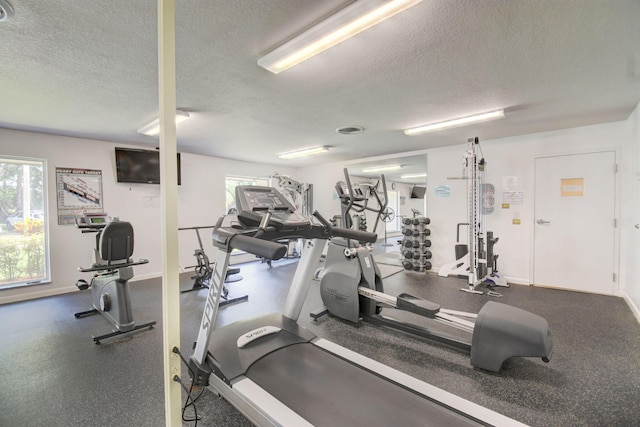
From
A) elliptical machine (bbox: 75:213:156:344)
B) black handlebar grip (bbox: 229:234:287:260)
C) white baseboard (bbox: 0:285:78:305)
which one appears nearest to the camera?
black handlebar grip (bbox: 229:234:287:260)

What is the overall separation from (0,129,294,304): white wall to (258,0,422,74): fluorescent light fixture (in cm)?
411

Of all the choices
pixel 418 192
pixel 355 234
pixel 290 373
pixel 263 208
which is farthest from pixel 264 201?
pixel 418 192

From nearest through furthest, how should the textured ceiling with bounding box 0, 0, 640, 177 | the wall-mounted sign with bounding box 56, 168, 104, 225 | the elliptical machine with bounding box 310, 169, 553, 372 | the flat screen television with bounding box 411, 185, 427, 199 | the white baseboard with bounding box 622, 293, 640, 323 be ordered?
the textured ceiling with bounding box 0, 0, 640, 177, the elliptical machine with bounding box 310, 169, 553, 372, the white baseboard with bounding box 622, 293, 640, 323, the wall-mounted sign with bounding box 56, 168, 104, 225, the flat screen television with bounding box 411, 185, 427, 199

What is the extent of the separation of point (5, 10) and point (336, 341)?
3286 mm

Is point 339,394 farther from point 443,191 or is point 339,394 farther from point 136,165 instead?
point 136,165

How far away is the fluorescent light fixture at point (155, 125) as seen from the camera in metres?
3.25

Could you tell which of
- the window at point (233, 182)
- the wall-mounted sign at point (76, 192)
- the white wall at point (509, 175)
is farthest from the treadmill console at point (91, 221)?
the white wall at point (509, 175)

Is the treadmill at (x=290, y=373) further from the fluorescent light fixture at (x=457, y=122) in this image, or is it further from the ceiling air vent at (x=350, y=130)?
the fluorescent light fixture at (x=457, y=122)

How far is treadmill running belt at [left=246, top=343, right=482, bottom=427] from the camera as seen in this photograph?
1.43 metres

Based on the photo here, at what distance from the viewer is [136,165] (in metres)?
4.86

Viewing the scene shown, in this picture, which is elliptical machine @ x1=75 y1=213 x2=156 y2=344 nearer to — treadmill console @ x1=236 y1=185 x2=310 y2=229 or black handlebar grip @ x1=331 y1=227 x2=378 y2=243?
treadmill console @ x1=236 y1=185 x2=310 y2=229

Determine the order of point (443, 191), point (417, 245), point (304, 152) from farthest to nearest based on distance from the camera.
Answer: point (304, 152) → point (417, 245) → point (443, 191)

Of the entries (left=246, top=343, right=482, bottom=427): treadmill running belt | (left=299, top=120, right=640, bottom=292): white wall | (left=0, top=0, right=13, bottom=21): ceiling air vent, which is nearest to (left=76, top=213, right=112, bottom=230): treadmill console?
(left=0, top=0, right=13, bottom=21): ceiling air vent

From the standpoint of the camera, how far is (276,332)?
7.23 feet
